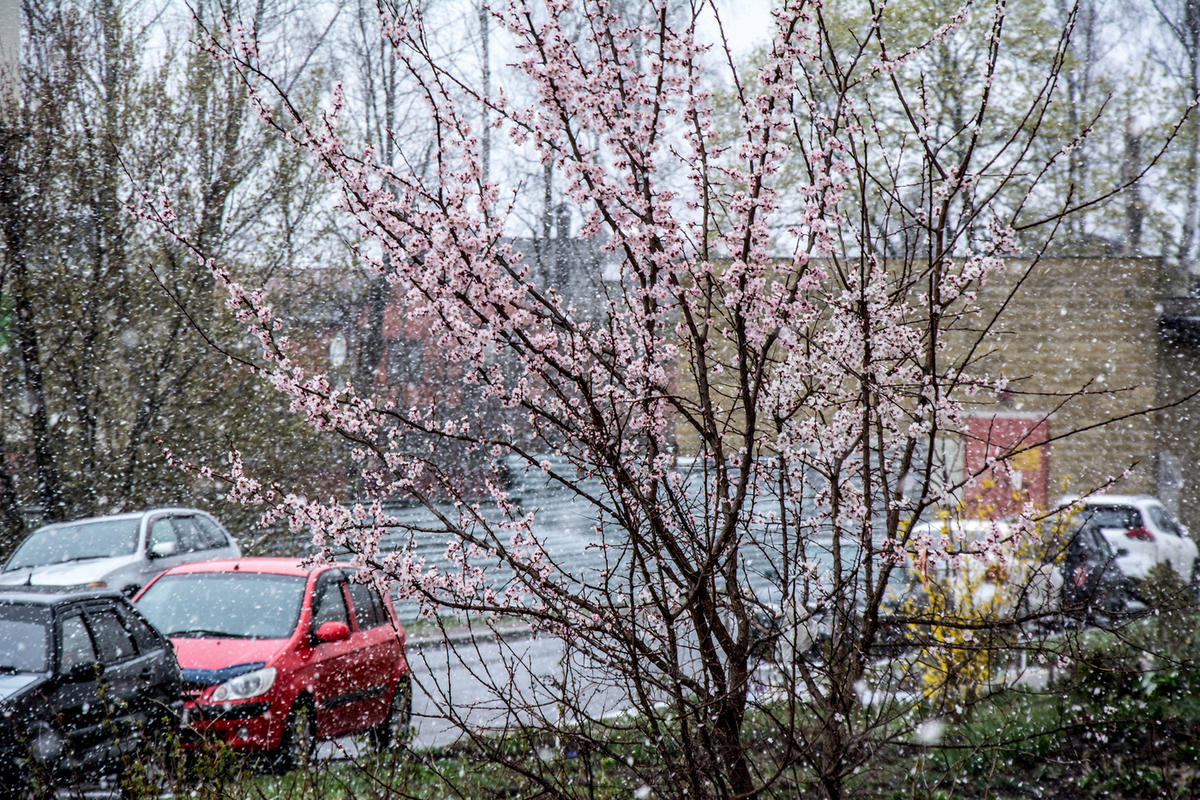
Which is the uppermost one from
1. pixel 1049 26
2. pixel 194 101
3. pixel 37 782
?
pixel 1049 26

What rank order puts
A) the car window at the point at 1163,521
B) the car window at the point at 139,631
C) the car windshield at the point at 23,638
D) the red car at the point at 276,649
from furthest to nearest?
1. the car window at the point at 1163,521
2. the red car at the point at 276,649
3. the car window at the point at 139,631
4. the car windshield at the point at 23,638

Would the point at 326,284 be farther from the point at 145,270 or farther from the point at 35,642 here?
the point at 35,642

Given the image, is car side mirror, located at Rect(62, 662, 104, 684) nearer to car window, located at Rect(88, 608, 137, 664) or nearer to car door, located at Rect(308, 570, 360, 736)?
car window, located at Rect(88, 608, 137, 664)

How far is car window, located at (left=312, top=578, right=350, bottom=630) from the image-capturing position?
6421mm

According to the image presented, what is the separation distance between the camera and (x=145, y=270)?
505 inches

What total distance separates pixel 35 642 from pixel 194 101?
10831mm

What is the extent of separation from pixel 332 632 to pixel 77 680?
1.48 meters

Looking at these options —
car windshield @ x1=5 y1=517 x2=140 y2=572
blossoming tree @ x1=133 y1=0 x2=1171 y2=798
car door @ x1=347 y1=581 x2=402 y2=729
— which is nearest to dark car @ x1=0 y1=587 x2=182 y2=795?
car door @ x1=347 y1=581 x2=402 y2=729

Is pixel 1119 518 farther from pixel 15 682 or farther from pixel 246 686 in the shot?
pixel 15 682

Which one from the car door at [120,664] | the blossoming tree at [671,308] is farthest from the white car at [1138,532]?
the car door at [120,664]

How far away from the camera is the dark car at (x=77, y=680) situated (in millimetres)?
4520

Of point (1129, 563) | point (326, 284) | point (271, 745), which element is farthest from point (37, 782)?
point (1129, 563)

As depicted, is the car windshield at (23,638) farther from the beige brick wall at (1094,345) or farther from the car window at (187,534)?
the beige brick wall at (1094,345)

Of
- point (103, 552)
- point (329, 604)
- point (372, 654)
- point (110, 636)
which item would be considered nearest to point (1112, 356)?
point (372, 654)
